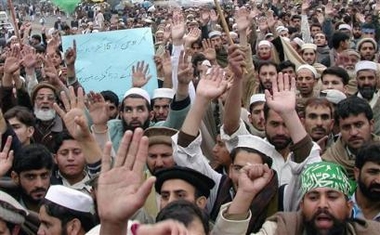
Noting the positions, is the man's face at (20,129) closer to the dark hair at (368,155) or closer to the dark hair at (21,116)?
the dark hair at (21,116)

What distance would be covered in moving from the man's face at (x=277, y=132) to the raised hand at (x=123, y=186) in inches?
79.5

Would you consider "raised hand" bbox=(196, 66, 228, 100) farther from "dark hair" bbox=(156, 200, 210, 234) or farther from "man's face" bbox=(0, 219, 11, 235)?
"man's face" bbox=(0, 219, 11, 235)

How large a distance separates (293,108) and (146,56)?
2967mm

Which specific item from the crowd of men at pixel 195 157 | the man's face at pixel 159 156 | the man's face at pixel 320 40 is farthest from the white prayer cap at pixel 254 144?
the man's face at pixel 320 40

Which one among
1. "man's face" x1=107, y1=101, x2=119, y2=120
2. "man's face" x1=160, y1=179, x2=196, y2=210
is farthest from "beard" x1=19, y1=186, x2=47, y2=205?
"man's face" x1=107, y1=101, x2=119, y2=120

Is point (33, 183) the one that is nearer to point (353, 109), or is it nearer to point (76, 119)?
point (76, 119)

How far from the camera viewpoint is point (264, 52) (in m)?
7.68

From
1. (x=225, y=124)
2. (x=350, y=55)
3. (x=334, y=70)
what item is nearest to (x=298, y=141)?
(x=225, y=124)

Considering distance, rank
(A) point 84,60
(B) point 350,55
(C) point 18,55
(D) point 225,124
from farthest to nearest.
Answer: (B) point 350,55, (A) point 84,60, (C) point 18,55, (D) point 225,124

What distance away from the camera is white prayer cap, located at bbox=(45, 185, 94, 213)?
10.5 ft

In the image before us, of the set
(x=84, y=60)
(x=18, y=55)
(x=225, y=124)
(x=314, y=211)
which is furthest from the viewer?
(x=84, y=60)

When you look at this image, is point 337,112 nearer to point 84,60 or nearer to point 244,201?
point 244,201

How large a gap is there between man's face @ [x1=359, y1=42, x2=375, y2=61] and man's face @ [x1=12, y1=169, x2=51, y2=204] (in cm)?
451

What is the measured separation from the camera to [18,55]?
581cm
